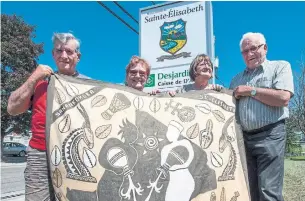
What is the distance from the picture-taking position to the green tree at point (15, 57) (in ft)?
79.6

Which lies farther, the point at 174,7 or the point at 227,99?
the point at 174,7

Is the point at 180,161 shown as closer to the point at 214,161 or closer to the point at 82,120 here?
the point at 214,161

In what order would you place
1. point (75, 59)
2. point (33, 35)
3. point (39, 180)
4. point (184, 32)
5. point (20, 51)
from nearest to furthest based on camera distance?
point (39, 180)
point (75, 59)
point (184, 32)
point (20, 51)
point (33, 35)

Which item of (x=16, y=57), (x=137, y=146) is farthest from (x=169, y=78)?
→ (x=16, y=57)

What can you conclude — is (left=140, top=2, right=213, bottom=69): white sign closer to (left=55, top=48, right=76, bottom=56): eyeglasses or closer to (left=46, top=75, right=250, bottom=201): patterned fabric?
(left=46, top=75, right=250, bottom=201): patterned fabric

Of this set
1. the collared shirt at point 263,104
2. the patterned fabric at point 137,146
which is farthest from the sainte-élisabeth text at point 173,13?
the patterned fabric at point 137,146

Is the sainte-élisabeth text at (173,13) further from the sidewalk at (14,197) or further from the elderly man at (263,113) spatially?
the sidewalk at (14,197)

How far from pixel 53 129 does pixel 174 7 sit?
12.0ft

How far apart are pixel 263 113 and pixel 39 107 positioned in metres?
1.80

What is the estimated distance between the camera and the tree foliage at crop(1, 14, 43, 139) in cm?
2425

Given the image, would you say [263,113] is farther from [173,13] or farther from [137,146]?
[173,13]

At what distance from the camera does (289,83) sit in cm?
285

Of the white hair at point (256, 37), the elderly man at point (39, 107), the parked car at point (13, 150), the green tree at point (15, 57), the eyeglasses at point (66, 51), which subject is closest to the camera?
the elderly man at point (39, 107)

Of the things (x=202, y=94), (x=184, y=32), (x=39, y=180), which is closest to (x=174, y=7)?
(x=184, y=32)
